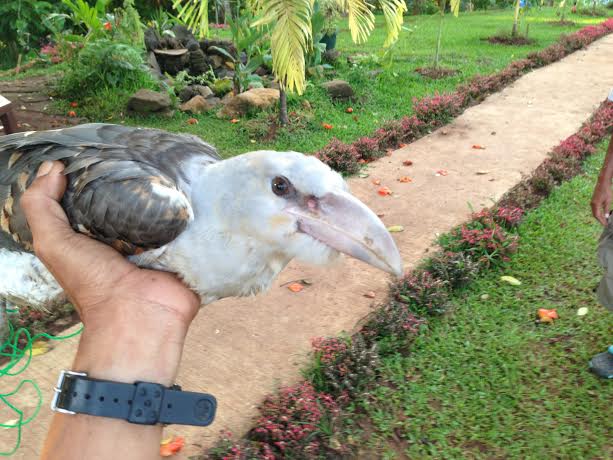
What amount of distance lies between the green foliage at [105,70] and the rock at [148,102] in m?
0.86

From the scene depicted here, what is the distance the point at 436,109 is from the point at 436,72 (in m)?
2.82

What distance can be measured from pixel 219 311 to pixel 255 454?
1.29 m

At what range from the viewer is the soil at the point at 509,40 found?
13.1 meters

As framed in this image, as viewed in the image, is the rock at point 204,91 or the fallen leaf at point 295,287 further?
the rock at point 204,91

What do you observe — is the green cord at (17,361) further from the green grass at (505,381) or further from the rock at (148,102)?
the rock at (148,102)

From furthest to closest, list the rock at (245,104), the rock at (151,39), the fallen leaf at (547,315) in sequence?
the rock at (151,39) < the rock at (245,104) < the fallen leaf at (547,315)

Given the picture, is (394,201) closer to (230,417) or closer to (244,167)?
(230,417)

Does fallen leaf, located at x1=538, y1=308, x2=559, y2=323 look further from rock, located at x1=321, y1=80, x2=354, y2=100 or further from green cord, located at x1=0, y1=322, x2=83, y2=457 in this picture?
rock, located at x1=321, y1=80, x2=354, y2=100

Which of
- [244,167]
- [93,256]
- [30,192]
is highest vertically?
[244,167]

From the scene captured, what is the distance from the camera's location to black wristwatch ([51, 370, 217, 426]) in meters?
1.52

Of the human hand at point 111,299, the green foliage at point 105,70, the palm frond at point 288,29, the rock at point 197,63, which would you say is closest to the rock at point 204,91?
the green foliage at point 105,70

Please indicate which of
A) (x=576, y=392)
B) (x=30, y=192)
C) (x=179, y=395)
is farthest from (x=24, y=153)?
(x=576, y=392)

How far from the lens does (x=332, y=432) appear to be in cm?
261

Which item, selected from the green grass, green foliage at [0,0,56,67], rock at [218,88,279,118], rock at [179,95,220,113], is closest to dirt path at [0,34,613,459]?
the green grass
